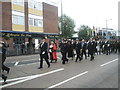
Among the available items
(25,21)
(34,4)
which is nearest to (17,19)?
(25,21)

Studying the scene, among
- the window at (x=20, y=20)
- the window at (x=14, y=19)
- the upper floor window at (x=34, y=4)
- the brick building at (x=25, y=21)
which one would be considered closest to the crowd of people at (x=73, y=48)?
the brick building at (x=25, y=21)

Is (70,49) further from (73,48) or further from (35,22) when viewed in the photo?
(35,22)

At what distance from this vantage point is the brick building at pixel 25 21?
2478cm

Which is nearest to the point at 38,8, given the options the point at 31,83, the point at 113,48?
the point at 113,48

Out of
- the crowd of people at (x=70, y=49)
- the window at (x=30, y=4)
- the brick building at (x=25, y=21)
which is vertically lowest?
the crowd of people at (x=70, y=49)

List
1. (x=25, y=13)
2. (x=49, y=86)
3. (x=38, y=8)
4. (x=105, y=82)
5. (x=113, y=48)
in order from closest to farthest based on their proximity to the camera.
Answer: (x=49, y=86)
(x=105, y=82)
(x=113, y=48)
(x=25, y=13)
(x=38, y=8)

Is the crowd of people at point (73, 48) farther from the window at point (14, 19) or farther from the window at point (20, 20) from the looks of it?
the window at point (20, 20)

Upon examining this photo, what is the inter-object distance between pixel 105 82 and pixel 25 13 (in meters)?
26.3

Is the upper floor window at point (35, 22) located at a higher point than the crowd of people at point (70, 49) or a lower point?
higher

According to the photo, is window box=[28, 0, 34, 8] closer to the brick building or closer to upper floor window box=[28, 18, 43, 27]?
the brick building

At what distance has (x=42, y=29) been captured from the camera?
1324 inches

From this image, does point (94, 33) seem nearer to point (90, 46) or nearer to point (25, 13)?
point (25, 13)

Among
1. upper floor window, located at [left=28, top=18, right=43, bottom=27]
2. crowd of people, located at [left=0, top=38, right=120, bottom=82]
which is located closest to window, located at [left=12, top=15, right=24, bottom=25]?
upper floor window, located at [left=28, top=18, right=43, bottom=27]

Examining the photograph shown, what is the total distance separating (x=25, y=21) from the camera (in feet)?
96.6
